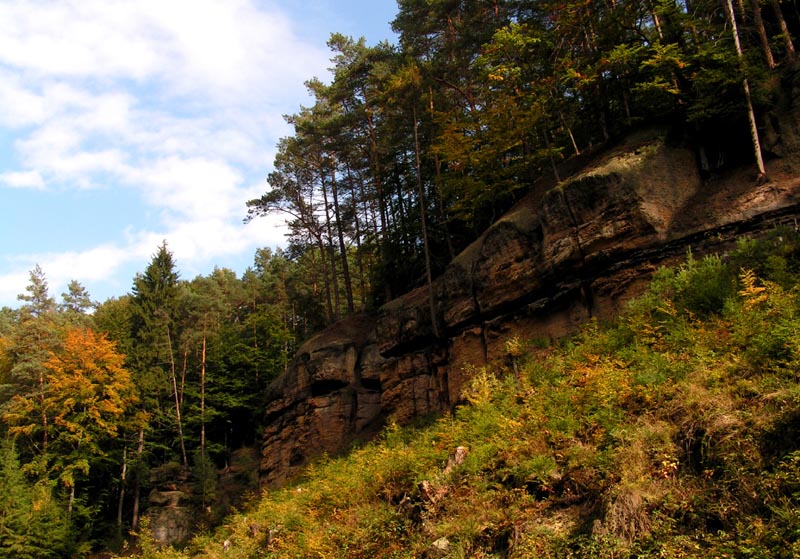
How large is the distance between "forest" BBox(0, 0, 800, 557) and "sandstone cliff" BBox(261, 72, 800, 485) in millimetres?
1039

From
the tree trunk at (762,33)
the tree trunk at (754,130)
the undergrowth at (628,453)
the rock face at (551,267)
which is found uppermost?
the tree trunk at (762,33)

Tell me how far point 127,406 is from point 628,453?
29.4 metres

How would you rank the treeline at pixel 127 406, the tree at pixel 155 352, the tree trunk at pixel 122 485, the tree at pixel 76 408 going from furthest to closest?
1. the tree at pixel 155 352
2. the tree trunk at pixel 122 485
3. the tree at pixel 76 408
4. the treeline at pixel 127 406

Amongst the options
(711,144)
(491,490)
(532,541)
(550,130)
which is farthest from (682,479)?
(550,130)

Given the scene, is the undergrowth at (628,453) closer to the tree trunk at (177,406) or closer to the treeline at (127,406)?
the treeline at (127,406)

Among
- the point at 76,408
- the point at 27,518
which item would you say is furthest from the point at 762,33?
the point at 76,408

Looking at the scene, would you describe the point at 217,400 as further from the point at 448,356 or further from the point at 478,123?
the point at 478,123

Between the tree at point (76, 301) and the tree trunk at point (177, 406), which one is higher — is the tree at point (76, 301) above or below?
above

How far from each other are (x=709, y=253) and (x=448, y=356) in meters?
9.25

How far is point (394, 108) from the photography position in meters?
25.2

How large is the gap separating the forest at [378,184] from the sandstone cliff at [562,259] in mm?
1039

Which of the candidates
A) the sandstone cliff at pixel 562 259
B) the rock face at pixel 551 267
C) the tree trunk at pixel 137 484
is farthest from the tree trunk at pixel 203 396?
the sandstone cliff at pixel 562 259

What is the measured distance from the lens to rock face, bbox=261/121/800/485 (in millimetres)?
13656

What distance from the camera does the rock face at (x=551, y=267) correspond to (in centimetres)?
1366
